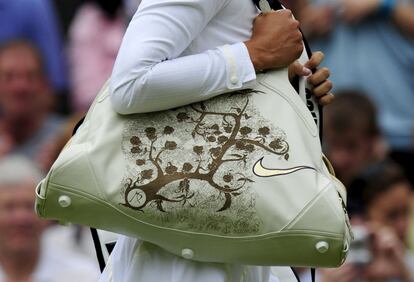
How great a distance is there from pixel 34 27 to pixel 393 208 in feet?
7.44

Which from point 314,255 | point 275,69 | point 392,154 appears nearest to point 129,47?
point 275,69

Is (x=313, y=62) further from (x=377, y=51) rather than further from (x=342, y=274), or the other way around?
(x=377, y=51)

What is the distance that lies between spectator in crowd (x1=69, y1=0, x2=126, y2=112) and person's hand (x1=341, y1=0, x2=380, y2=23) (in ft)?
4.12

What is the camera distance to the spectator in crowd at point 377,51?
705 centimetres

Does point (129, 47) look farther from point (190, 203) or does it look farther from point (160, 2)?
point (190, 203)

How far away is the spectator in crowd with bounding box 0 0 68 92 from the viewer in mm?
7184

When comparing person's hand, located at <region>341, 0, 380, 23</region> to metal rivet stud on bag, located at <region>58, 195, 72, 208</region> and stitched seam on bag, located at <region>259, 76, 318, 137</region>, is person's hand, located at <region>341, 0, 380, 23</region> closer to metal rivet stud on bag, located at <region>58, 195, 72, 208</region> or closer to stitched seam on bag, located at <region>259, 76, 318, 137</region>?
A: stitched seam on bag, located at <region>259, 76, 318, 137</region>

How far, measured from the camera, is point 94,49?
7.52 m

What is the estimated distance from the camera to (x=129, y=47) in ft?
10.5

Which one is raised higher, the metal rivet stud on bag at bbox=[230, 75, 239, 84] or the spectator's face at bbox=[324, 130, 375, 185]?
the metal rivet stud on bag at bbox=[230, 75, 239, 84]

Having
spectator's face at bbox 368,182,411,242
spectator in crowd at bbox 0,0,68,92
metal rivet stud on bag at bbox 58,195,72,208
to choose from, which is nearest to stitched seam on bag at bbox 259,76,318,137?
metal rivet stud on bag at bbox 58,195,72,208

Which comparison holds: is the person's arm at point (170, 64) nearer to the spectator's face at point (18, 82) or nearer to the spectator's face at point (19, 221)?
the spectator's face at point (19, 221)

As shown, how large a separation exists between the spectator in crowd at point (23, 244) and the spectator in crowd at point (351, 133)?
147cm

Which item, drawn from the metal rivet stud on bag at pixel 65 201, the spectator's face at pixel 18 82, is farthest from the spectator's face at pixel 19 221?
the metal rivet stud on bag at pixel 65 201
